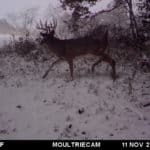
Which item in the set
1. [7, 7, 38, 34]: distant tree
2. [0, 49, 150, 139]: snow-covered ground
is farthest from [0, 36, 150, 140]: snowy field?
[7, 7, 38, 34]: distant tree

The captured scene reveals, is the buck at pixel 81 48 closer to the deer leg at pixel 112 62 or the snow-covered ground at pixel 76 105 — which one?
the deer leg at pixel 112 62

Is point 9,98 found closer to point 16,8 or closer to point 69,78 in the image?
point 69,78

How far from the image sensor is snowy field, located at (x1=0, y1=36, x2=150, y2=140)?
8.16 metres

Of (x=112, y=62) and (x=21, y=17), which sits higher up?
(x=21, y=17)

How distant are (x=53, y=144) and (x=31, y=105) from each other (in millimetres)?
2811

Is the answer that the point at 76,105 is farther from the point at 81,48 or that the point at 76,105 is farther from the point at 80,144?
the point at 81,48

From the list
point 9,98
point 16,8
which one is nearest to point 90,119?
point 9,98

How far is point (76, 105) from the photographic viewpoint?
371 inches

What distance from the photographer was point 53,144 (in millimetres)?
7145

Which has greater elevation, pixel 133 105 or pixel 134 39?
pixel 134 39

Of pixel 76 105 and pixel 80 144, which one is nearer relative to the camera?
pixel 80 144

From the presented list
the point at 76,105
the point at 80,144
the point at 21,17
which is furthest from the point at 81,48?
the point at 21,17

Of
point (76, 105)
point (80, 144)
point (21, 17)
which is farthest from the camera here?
point (21, 17)

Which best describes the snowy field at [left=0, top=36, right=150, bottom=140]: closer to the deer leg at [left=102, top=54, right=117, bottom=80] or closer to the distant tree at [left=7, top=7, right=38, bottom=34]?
the deer leg at [left=102, top=54, right=117, bottom=80]
